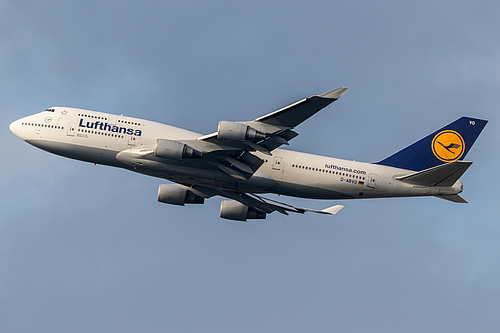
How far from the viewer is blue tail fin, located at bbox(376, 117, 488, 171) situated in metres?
51.1

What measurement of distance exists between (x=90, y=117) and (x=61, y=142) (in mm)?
2711

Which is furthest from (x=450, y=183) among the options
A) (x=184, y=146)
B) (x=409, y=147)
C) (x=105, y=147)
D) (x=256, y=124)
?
(x=105, y=147)

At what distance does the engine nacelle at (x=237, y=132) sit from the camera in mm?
43844

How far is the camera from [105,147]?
47.8 m

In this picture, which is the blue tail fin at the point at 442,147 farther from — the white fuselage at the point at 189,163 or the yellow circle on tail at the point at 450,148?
the white fuselage at the point at 189,163

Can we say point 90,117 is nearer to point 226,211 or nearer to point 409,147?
point 226,211

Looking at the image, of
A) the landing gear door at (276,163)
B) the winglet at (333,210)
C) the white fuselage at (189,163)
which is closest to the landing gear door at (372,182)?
the white fuselage at (189,163)

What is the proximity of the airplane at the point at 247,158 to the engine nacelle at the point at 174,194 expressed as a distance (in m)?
2.93

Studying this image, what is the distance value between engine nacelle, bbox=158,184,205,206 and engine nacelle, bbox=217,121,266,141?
1048 cm

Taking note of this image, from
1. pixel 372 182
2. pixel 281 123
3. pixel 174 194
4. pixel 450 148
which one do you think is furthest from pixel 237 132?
pixel 450 148

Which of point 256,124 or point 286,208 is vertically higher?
point 256,124

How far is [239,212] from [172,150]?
1138 cm

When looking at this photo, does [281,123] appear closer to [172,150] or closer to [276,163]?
[276,163]

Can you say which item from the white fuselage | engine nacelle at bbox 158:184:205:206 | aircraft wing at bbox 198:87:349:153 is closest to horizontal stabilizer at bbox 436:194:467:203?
the white fuselage
